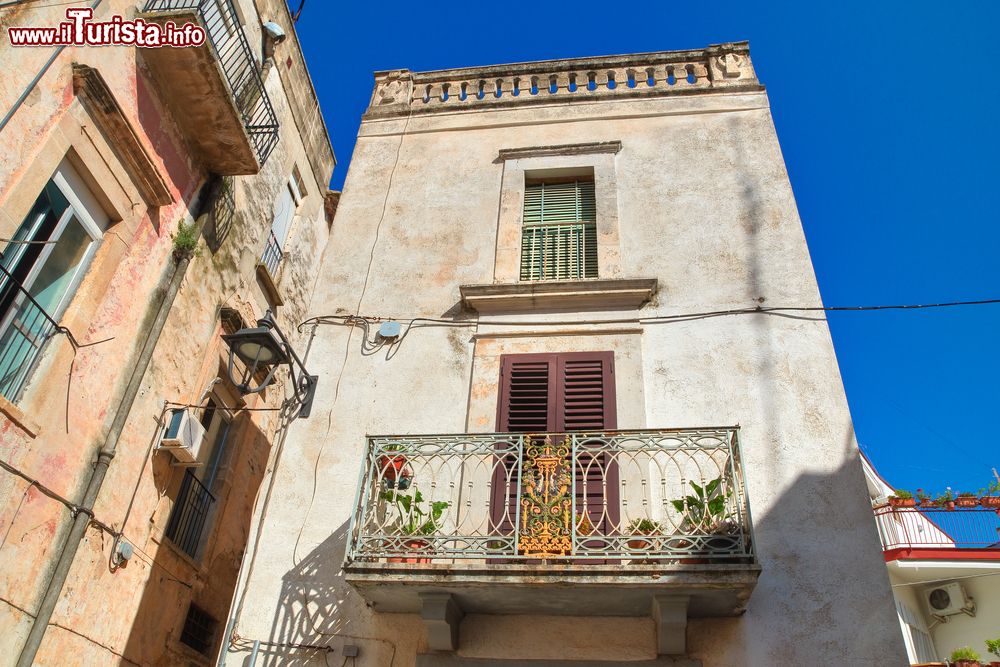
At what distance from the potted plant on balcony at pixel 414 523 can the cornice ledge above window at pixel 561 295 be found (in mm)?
2603

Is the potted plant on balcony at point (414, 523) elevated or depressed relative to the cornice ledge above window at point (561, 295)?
depressed

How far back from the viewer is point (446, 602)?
5.78 m

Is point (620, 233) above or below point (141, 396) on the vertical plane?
above

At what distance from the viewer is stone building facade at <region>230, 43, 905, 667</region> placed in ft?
19.0

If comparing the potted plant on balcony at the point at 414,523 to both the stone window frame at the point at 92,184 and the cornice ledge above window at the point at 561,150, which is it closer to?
the stone window frame at the point at 92,184

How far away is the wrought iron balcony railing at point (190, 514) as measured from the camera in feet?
31.6

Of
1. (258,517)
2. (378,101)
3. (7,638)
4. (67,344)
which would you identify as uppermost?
(378,101)

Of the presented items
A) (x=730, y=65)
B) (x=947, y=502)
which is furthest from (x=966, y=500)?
(x=730, y=65)

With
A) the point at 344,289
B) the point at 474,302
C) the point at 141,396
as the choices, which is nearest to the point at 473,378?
the point at 474,302

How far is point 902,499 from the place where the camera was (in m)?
11.3

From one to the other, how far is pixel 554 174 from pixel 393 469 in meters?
4.90

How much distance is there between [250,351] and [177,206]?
325 centimetres

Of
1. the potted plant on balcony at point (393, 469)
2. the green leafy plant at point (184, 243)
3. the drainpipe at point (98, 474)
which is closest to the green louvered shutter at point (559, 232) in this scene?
the potted plant on balcony at point (393, 469)

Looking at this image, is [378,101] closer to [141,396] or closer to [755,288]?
[141,396]
